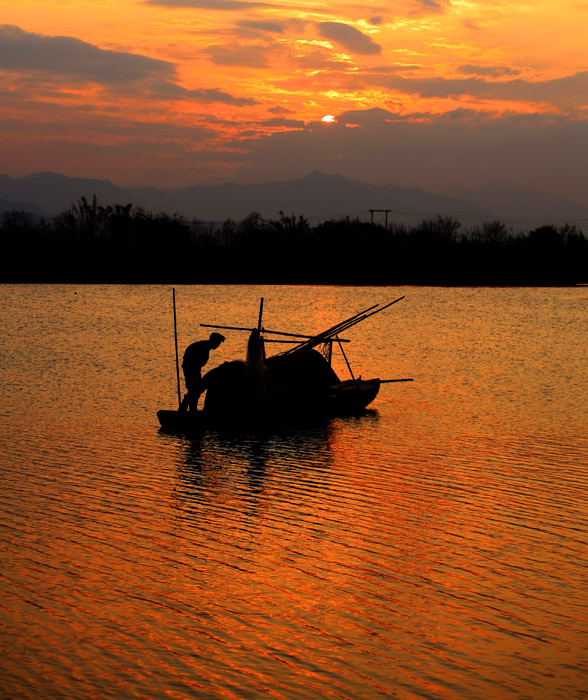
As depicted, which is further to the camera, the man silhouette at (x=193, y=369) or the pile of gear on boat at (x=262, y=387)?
the pile of gear on boat at (x=262, y=387)

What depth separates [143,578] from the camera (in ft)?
31.9

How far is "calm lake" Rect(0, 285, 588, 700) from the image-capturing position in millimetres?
7562

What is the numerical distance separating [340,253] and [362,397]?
11152cm

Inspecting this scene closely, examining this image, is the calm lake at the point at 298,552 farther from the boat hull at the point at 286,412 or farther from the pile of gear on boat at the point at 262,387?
the pile of gear on boat at the point at 262,387

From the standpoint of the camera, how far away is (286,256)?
131500mm

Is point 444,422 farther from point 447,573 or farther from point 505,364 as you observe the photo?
point 505,364

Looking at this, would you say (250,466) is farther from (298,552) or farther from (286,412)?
(286,412)

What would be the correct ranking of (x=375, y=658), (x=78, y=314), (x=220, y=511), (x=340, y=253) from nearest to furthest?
(x=375, y=658), (x=220, y=511), (x=78, y=314), (x=340, y=253)

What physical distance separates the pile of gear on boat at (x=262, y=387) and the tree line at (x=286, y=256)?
103m

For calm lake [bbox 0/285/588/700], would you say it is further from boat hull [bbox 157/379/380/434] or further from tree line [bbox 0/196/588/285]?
tree line [bbox 0/196/588/285]

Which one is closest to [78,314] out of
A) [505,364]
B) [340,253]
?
[505,364]

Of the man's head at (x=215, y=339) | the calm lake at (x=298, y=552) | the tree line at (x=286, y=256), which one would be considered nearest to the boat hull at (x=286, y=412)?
the calm lake at (x=298, y=552)

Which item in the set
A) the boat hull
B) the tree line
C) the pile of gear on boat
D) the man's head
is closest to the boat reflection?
the boat hull

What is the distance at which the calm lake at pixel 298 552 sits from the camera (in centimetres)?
756
